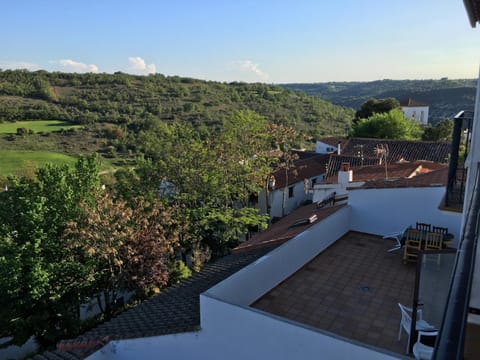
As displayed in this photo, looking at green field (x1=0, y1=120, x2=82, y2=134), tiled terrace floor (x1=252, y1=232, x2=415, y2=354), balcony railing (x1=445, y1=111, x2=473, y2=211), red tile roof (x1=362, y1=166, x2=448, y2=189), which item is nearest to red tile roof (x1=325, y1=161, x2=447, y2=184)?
red tile roof (x1=362, y1=166, x2=448, y2=189)

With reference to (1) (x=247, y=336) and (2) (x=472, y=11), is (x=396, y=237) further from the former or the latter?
(2) (x=472, y=11)

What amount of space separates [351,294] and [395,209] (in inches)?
122

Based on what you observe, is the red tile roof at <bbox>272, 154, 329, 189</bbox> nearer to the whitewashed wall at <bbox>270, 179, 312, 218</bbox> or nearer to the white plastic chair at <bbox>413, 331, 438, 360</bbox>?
the whitewashed wall at <bbox>270, 179, 312, 218</bbox>

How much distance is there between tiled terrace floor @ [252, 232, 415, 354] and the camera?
550 centimetres

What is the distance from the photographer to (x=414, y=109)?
211 ft

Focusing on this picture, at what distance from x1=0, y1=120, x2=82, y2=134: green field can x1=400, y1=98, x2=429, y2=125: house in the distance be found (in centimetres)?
5136

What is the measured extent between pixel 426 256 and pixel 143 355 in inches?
180

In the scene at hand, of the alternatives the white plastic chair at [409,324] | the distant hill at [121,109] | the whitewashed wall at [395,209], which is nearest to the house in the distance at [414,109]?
the distant hill at [121,109]

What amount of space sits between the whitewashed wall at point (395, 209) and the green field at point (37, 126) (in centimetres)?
4951

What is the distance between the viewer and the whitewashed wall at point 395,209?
812 cm

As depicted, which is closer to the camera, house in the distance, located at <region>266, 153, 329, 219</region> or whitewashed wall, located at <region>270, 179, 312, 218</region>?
house in the distance, located at <region>266, 153, 329, 219</region>

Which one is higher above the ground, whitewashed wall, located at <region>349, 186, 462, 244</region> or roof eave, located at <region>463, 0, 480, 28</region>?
roof eave, located at <region>463, 0, 480, 28</region>

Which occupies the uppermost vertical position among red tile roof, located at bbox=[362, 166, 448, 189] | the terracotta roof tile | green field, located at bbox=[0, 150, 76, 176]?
red tile roof, located at bbox=[362, 166, 448, 189]

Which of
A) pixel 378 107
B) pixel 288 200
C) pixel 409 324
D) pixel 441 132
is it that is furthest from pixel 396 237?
pixel 378 107
